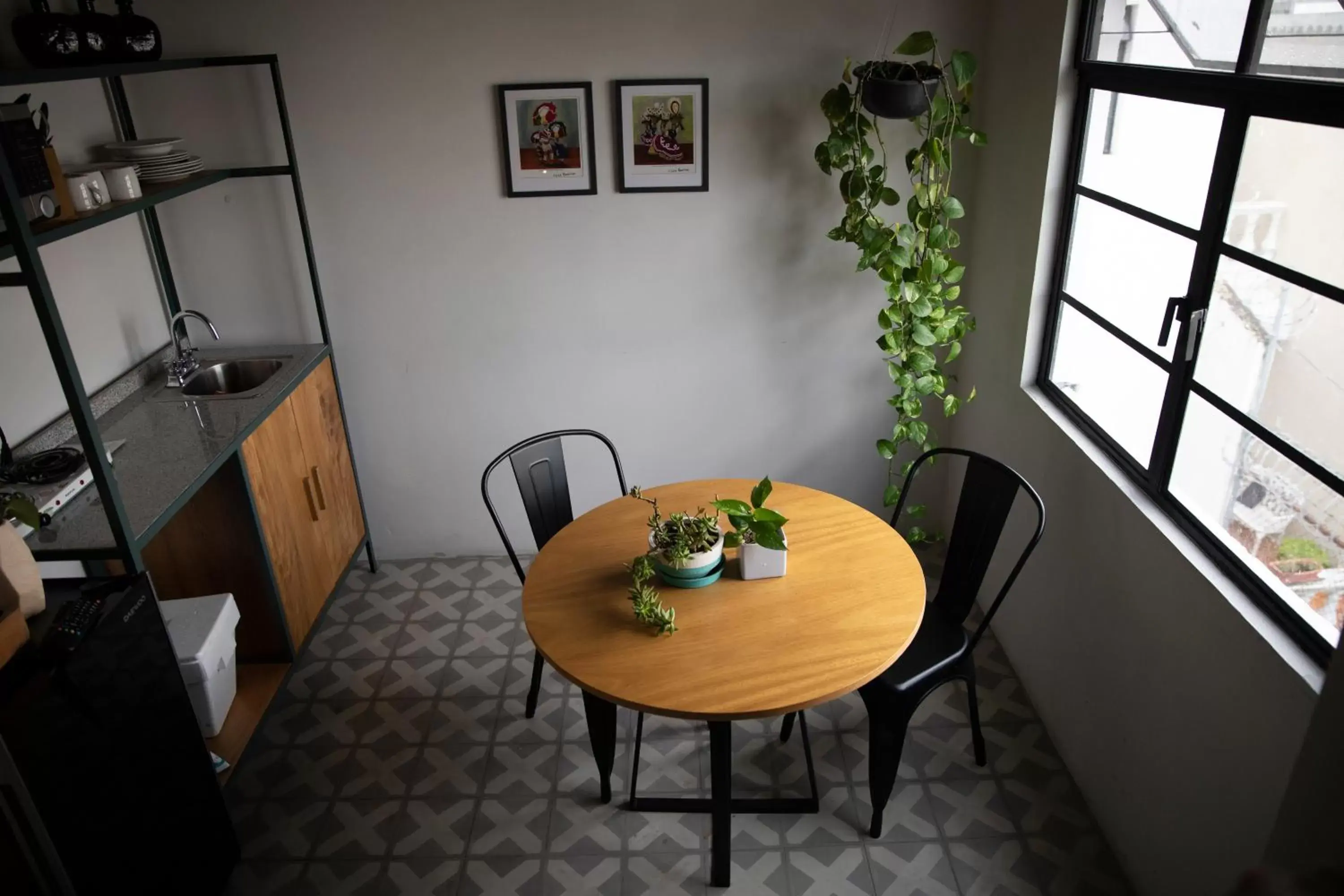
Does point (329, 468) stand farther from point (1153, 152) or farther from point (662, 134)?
point (1153, 152)

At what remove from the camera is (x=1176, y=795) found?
2.29m

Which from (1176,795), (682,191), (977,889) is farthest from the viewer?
(682,191)

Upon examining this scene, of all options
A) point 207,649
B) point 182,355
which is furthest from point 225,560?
point 182,355

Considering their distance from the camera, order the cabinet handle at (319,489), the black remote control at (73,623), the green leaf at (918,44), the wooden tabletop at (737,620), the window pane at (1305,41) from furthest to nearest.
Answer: the cabinet handle at (319,489), the green leaf at (918,44), the wooden tabletop at (737,620), the black remote control at (73,623), the window pane at (1305,41)

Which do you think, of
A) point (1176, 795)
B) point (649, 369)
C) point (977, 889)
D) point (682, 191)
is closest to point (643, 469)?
point (649, 369)

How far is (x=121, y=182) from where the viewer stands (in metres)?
2.88

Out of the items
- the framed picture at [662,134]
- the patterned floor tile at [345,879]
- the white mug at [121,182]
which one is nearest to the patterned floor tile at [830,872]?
the patterned floor tile at [345,879]

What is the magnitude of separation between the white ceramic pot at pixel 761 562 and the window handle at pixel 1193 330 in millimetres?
1175

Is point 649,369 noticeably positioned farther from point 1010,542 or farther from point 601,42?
point 1010,542

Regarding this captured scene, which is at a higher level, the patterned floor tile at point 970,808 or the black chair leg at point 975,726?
the black chair leg at point 975,726

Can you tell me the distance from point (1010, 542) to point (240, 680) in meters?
2.84

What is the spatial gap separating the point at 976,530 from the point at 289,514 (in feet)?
7.84

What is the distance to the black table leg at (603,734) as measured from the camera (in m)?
2.63

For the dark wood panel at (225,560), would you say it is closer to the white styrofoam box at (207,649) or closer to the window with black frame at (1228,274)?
the white styrofoam box at (207,649)
